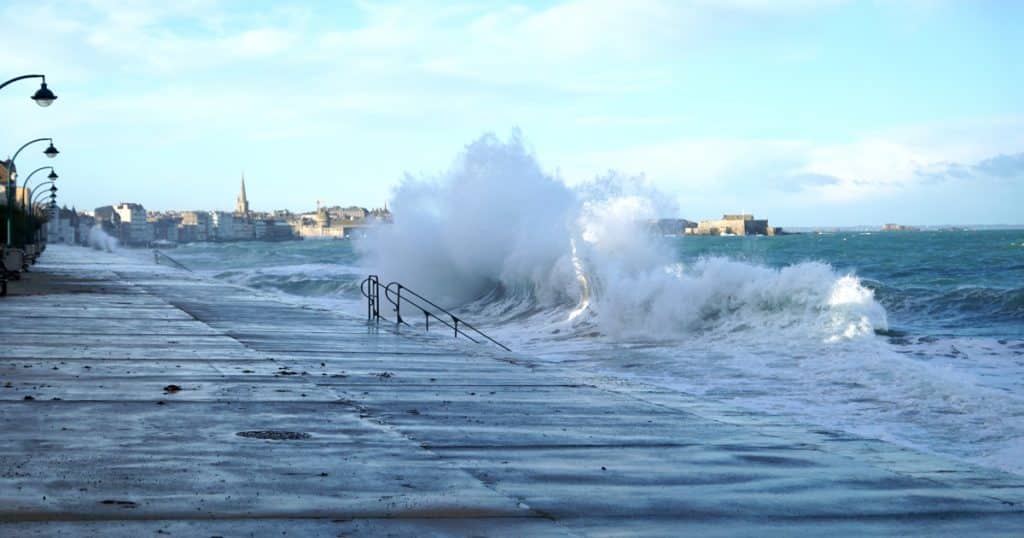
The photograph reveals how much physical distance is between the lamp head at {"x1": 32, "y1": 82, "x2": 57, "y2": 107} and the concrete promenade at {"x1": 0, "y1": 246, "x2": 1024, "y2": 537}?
11564 millimetres

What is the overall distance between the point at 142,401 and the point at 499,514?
465cm

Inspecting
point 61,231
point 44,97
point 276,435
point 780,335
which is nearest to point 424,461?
point 276,435

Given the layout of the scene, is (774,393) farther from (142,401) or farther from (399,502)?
(399,502)

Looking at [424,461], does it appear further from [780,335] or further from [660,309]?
[660,309]

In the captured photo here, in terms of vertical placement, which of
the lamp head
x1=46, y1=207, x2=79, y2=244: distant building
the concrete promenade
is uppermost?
the lamp head

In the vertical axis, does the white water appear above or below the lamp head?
below

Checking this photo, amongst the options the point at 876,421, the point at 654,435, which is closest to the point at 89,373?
the point at 654,435

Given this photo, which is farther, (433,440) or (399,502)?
(433,440)

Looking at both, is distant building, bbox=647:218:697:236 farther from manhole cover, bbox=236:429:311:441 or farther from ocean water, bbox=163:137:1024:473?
manhole cover, bbox=236:429:311:441

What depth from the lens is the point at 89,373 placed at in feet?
37.2

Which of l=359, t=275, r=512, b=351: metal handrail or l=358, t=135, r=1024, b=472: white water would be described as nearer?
l=358, t=135, r=1024, b=472: white water

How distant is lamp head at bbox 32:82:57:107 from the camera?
23.1 meters

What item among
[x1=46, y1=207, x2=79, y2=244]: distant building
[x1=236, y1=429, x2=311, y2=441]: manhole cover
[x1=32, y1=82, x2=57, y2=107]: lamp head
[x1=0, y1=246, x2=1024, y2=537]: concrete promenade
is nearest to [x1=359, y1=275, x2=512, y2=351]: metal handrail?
[x1=0, y1=246, x2=1024, y2=537]: concrete promenade

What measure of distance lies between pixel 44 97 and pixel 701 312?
44.4ft
